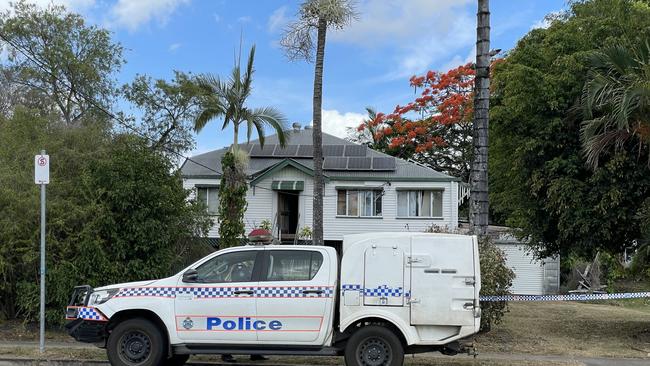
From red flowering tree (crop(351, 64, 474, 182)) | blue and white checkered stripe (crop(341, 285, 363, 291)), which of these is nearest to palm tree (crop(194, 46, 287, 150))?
blue and white checkered stripe (crop(341, 285, 363, 291))

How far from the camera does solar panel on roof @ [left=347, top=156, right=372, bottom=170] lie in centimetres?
2936

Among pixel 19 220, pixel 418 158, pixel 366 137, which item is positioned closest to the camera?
pixel 19 220

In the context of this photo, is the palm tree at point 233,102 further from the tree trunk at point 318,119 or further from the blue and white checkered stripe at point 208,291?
the blue and white checkered stripe at point 208,291

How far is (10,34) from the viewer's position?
92.9 feet

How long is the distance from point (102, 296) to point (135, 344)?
0.83 meters

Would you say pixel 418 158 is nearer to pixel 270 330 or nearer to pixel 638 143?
pixel 638 143

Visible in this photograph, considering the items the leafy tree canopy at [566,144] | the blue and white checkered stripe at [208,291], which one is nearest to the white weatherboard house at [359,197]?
the leafy tree canopy at [566,144]

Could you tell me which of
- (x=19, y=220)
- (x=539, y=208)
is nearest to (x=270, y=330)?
(x=19, y=220)

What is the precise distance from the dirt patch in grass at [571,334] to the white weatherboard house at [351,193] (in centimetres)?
1059

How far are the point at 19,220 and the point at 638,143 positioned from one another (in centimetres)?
1217

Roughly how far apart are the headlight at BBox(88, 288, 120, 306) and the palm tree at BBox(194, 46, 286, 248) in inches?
261

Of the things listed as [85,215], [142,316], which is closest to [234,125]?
[85,215]

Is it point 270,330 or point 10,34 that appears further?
point 10,34

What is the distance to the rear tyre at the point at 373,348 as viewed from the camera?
822 cm
